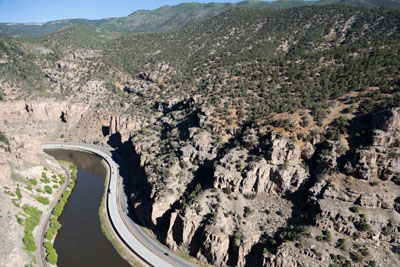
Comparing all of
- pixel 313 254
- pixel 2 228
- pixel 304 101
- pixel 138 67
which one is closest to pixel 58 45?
pixel 138 67

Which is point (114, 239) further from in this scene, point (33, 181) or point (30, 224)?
point (33, 181)

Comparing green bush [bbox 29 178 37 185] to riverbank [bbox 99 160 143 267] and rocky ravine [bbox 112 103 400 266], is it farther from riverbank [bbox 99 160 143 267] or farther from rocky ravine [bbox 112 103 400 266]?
rocky ravine [bbox 112 103 400 266]

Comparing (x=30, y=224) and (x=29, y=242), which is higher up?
(x=30, y=224)

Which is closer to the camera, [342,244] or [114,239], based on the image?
[342,244]

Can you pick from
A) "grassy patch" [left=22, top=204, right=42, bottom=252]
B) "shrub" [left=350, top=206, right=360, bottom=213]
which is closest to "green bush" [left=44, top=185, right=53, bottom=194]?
"grassy patch" [left=22, top=204, right=42, bottom=252]

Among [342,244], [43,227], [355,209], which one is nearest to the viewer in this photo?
[342,244]

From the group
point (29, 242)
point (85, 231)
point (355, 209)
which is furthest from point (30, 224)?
point (355, 209)

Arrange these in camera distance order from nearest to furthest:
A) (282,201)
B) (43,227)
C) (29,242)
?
1. (29,242)
2. (282,201)
3. (43,227)
